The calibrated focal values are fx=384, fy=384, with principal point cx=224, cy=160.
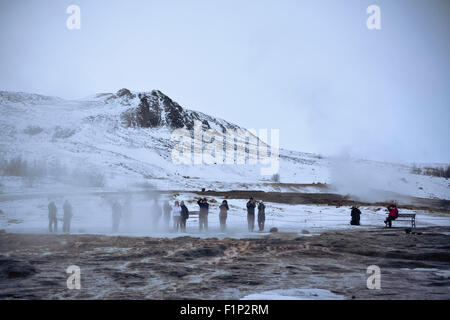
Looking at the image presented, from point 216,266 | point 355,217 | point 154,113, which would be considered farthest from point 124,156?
point 216,266

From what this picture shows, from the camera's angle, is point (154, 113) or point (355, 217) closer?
point (355, 217)

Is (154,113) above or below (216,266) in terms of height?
above

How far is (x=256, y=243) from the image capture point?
14133mm

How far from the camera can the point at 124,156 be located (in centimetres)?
7225

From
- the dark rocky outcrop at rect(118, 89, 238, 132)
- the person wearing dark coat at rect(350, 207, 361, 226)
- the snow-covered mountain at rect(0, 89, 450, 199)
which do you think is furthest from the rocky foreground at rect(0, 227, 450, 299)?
the dark rocky outcrop at rect(118, 89, 238, 132)

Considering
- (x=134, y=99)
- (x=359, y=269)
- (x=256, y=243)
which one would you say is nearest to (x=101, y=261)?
A: (x=256, y=243)

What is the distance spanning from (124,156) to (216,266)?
2560 inches

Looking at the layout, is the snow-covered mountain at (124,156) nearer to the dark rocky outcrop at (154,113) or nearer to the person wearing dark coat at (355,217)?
the dark rocky outcrop at (154,113)

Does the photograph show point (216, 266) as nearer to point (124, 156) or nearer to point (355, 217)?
point (355, 217)

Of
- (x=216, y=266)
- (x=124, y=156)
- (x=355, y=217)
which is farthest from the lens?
(x=124, y=156)

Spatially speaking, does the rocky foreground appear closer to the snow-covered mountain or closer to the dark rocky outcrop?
the snow-covered mountain

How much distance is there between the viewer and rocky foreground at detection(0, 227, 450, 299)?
7.33 metres

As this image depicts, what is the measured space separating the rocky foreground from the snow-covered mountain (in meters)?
25.0
